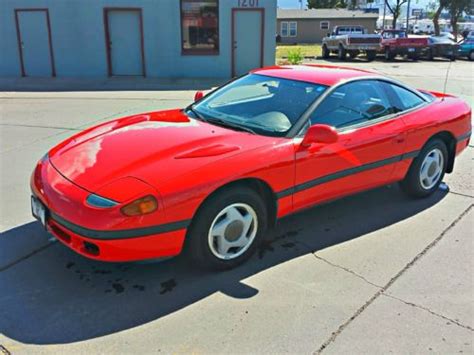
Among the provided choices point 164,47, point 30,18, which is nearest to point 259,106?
point 164,47

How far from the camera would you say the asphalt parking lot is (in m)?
2.67

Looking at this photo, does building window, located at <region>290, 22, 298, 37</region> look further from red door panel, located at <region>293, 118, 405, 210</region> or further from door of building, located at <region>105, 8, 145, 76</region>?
red door panel, located at <region>293, 118, 405, 210</region>

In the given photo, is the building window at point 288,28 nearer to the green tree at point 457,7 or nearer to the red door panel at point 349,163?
the green tree at point 457,7

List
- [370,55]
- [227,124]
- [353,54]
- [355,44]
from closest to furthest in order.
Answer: [227,124], [355,44], [370,55], [353,54]

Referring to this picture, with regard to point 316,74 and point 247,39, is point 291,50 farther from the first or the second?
point 316,74

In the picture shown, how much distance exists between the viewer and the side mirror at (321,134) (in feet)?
11.3

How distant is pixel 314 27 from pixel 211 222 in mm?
44453

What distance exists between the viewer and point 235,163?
126 inches

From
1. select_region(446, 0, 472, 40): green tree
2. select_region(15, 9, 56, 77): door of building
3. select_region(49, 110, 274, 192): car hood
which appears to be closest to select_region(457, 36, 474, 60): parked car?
select_region(446, 0, 472, 40): green tree

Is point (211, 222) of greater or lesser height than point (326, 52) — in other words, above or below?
below

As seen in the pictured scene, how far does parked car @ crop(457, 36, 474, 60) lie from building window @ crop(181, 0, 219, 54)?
18702 mm

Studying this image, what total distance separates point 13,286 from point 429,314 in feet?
9.58

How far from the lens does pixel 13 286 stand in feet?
10.3

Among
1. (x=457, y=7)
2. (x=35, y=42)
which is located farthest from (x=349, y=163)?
(x=457, y=7)
